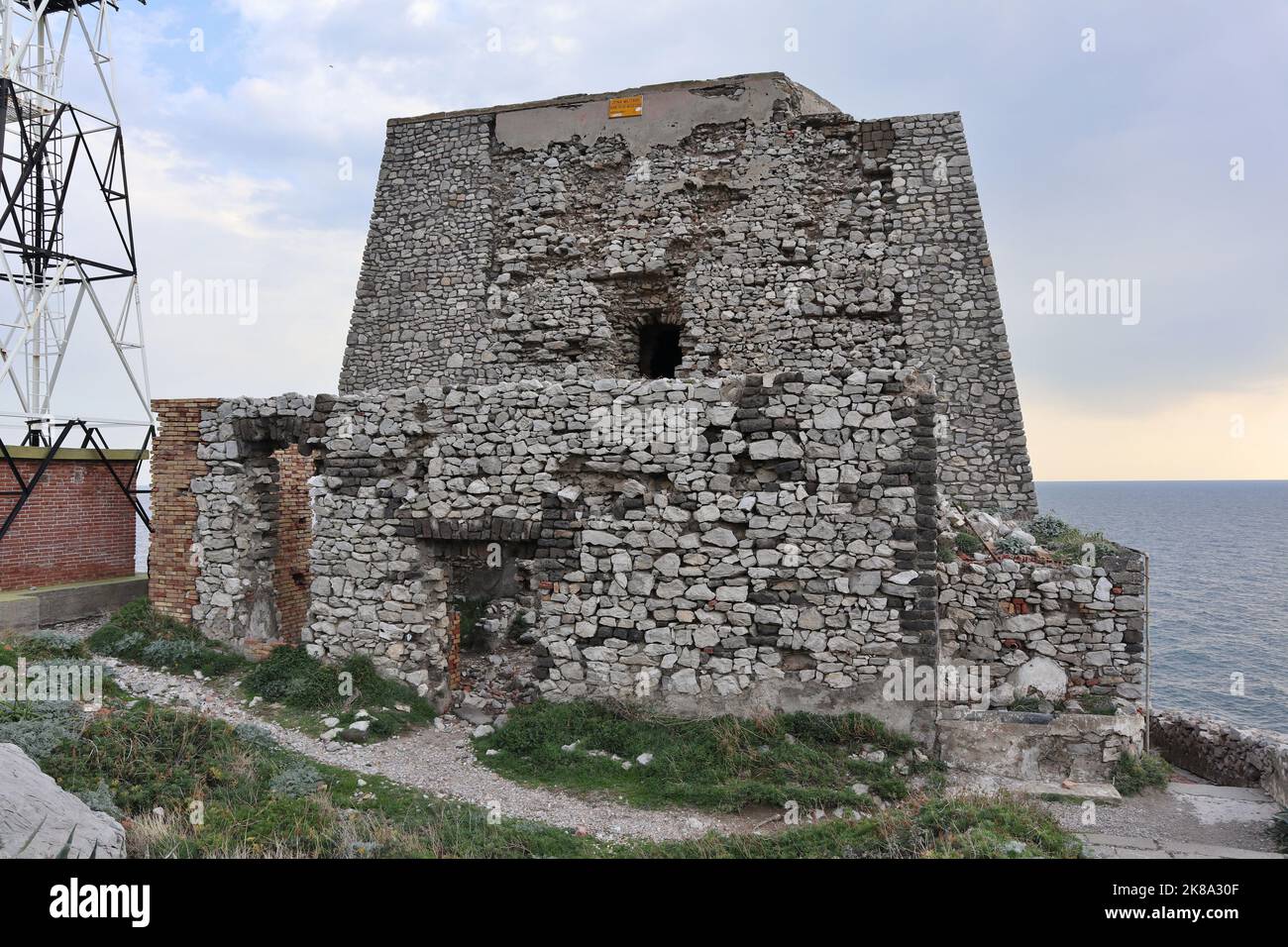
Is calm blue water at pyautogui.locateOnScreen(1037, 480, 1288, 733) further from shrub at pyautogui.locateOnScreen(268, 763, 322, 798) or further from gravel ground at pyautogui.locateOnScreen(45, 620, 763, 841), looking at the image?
shrub at pyautogui.locateOnScreen(268, 763, 322, 798)

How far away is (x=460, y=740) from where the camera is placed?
9234mm

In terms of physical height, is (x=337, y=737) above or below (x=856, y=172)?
below

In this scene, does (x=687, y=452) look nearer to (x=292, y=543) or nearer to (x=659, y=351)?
(x=292, y=543)

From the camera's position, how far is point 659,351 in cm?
1670

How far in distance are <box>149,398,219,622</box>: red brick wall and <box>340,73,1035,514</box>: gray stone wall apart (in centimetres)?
533

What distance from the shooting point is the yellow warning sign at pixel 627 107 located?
1568 centimetres

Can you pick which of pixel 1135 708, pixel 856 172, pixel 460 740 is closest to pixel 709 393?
pixel 460 740

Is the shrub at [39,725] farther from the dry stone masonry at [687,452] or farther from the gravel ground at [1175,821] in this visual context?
the gravel ground at [1175,821]

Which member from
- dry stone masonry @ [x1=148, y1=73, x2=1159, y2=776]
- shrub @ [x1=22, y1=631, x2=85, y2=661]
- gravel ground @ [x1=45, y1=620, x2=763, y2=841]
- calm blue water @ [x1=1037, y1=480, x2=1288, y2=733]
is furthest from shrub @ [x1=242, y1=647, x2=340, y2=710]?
calm blue water @ [x1=1037, y1=480, x2=1288, y2=733]

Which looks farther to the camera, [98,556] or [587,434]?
[98,556]

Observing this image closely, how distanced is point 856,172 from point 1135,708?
1020cm

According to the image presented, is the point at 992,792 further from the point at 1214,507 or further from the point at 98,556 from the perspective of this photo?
the point at 1214,507

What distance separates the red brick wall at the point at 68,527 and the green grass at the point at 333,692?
5.08 m

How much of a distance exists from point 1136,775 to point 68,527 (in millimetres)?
16119
